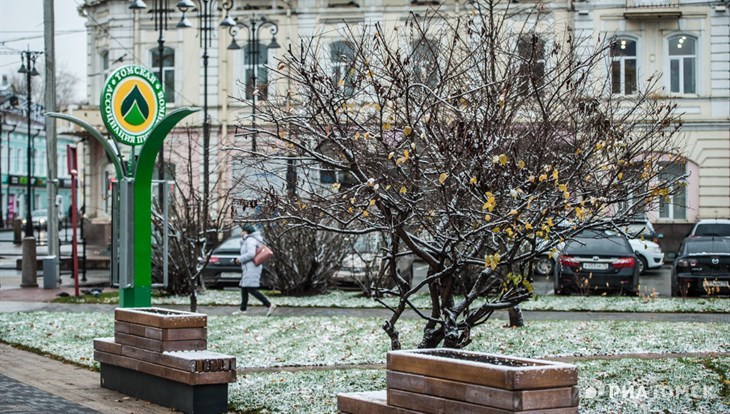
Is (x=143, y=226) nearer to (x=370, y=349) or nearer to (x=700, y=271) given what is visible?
(x=370, y=349)

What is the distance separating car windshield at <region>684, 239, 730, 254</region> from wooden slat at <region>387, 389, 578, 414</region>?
1846 cm

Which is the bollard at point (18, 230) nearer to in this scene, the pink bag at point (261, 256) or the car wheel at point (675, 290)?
the pink bag at point (261, 256)

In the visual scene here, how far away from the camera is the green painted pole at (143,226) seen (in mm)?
12625

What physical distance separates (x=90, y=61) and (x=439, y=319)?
38.7m

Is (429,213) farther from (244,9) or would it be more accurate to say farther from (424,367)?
(244,9)

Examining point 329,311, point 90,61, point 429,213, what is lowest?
point 329,311


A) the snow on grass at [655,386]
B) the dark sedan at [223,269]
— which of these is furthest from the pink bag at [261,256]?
the snow on grass at [655,386]

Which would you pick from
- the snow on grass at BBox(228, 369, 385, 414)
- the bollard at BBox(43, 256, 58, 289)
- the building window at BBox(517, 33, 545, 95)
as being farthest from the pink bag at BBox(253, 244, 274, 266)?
the snow on grass at BBox(228, 369, 385, 414)

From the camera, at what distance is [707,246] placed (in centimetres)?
2517

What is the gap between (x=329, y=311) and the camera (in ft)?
68.6

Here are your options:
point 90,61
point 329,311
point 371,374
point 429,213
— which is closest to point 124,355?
point 371,374

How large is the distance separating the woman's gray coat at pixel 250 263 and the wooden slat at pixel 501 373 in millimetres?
13747

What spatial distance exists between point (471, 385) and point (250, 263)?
14.4 meters

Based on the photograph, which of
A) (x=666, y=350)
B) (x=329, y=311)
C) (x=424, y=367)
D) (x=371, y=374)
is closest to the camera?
(x=424, y=367)
